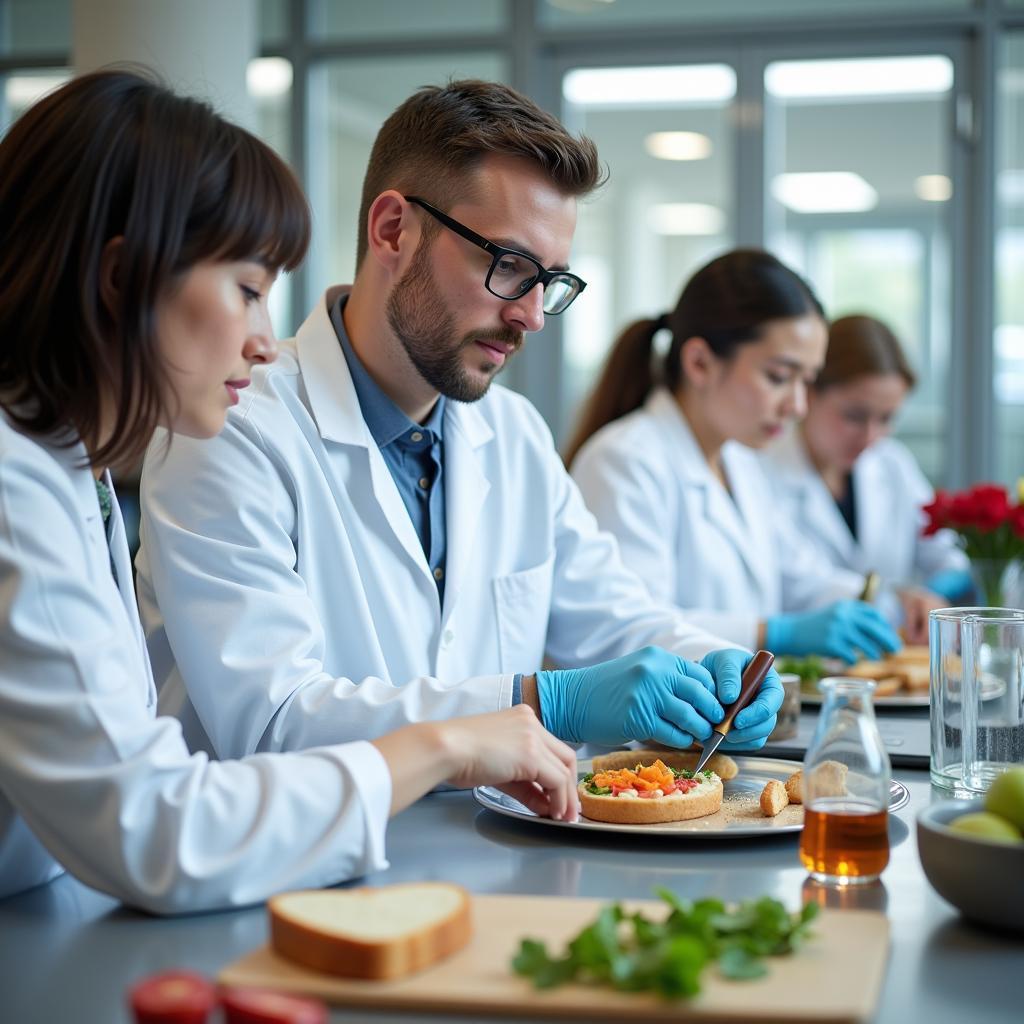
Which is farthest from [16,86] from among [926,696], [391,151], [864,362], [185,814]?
[185,814]

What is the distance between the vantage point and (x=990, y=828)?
111 centimetres

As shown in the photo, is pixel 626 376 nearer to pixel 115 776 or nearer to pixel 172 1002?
pixel 115 776

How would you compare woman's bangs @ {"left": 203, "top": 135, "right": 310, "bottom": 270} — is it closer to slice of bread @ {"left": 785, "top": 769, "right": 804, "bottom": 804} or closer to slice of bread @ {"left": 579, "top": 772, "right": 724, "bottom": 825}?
slice of bread @ {"left": 579, "top": 772, "right": 724, "bottom": 825}

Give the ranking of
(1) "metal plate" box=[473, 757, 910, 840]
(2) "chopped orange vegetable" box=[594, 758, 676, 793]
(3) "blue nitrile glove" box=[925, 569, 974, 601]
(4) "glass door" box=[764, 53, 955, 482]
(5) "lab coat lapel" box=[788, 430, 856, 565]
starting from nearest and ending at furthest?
(1) "metal plate" box=[473, 757, 910, 840] → (2) "chopped orange vegetable" box=[594, 758, 676, 793] → (3) "blue nitrile glove" box=[925, 569, 974, 601] → (5) "lab coat lapel" box=[788, 430, 856, 565] → (4) "glass door" box=[764, 53, 955, 482]

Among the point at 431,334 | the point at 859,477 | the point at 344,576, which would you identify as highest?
the point at 431,334

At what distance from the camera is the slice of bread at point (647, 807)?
1.41 meters

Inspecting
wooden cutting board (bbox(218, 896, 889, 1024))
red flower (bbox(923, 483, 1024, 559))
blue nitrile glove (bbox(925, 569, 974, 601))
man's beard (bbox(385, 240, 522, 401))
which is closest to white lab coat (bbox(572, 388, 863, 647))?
blue nitrile glove (bbox(925, 569, 974, 601))

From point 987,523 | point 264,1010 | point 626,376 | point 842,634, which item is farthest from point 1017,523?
point 264,1010

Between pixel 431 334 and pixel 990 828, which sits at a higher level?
pixel 431 334

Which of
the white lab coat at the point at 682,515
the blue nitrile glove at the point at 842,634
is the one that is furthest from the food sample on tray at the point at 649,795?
the white lab coat at the point at 682,515

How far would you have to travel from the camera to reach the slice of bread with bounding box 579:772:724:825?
1407 millimetres

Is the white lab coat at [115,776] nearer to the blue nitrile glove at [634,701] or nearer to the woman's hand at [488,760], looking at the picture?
the woman's hand at [488,760]

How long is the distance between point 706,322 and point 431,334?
4.18 ft

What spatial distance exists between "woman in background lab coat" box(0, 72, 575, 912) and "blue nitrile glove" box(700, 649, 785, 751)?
44 centimetres
